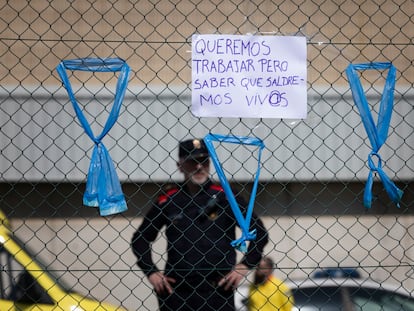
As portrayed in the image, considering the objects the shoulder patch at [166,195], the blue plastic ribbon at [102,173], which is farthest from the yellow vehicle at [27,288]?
the blue plastic ribbon at [102,173]

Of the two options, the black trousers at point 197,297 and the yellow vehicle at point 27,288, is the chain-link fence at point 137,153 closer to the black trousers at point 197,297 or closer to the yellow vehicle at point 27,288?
the yellow vehicle at point 27,288

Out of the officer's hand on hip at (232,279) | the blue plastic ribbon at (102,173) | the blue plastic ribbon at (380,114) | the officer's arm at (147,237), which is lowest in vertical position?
the officer's hand on hip at (232,279)

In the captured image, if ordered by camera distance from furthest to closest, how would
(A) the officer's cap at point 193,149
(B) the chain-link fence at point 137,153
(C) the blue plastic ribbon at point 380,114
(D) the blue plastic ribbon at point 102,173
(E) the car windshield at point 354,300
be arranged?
(B) the chain-link fence at point 137,153 < (E) the car windshield at point 354,300 < (A) the officer's cap at point 193,149 < (C) the blue plastic ribbon at point 380,114 < (D) the blue plastic ribbon at point 102,173

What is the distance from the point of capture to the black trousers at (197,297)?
491 centimetres

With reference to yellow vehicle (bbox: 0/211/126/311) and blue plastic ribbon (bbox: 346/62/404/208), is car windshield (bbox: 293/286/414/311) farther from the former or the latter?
blue plastic ribbon (bbox: 346/62/404/208)

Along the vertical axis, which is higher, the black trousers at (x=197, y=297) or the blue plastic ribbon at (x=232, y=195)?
the blue plastic ribbon at (x=232, y=195)

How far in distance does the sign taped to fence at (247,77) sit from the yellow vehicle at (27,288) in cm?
148

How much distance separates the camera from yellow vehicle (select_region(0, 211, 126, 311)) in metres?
4.95

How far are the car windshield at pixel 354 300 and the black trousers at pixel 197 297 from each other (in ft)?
4.63

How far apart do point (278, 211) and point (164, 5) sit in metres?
2.37

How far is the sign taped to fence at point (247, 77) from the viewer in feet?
14.1


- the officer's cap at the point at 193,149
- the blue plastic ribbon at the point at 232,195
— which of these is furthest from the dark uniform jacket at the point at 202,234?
the blue plastic ribbon at the point at 232,195

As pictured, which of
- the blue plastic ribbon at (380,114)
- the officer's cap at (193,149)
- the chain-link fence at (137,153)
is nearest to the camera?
the blue plastic ribbon at (380,114)

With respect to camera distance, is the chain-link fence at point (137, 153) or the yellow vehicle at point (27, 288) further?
the chain-link fence at point (137, 153)
